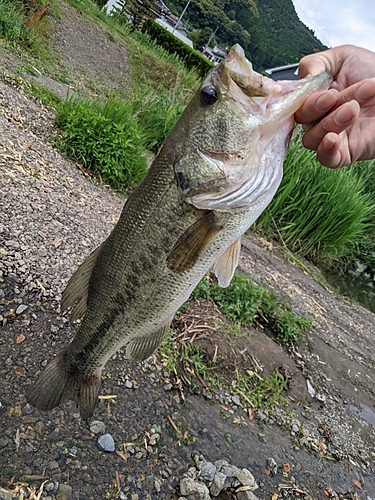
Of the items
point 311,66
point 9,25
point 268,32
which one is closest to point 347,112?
point 311,66

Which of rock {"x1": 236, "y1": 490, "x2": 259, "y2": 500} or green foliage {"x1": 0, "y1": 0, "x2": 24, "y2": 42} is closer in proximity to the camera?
rock {"x1": 236, "y1": 490, "x2": 259, "y2": 500}

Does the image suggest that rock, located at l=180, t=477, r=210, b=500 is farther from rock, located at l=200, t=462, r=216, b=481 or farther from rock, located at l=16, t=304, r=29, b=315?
rock, located at l=16, t=304, r=29, b=315

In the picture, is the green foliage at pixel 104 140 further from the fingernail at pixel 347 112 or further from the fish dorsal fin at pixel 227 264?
the fingernail at pixel 347 112

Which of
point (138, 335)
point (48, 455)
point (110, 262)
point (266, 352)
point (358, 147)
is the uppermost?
point (358, 147)

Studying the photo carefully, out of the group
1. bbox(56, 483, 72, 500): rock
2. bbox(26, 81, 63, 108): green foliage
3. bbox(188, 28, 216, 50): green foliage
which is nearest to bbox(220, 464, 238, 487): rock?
bbox(56, 483, 72, 500): rock

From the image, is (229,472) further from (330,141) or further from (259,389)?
(330,141)

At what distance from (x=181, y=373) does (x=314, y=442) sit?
1039 millimetres

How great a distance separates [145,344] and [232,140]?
1.01m

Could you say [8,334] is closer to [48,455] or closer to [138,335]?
[48,455]

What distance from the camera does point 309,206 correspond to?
24.4 feet

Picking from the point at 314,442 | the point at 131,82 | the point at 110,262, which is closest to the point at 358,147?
the point at 110,262

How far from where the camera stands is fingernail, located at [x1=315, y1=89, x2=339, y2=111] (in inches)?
61.1

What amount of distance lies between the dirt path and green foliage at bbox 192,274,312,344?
0.51 feet

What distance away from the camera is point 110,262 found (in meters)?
1.86
